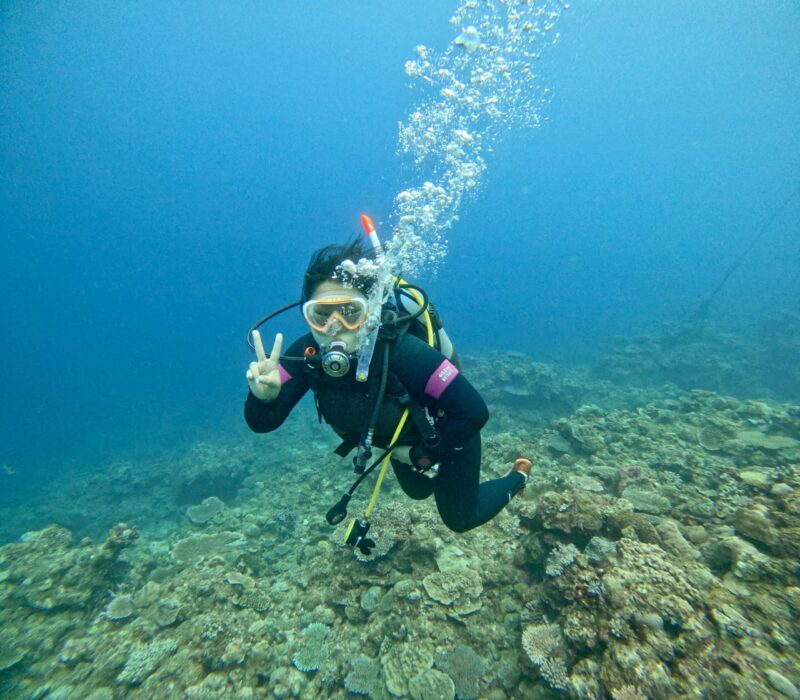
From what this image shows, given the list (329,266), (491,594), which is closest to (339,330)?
(329,266)

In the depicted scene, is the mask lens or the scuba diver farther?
the mask lens

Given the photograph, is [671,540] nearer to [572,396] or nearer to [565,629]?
[565,629]

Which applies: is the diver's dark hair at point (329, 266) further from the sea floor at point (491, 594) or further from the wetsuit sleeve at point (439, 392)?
the sea floor at point (491, 594)

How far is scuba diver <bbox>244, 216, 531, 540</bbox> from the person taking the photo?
3.07 m

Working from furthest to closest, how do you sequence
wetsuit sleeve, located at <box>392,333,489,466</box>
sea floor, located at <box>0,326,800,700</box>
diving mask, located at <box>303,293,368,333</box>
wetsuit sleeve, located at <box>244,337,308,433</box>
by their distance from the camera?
wetsuit sleeve, located at <box>244,337,308,433</box> < diving mask, located at <box>303,293,368,333</box> < wetsuit sleeve, located at <box>392,333,489,466</box> < sea floor, located at <box>0,326,800,700</box>

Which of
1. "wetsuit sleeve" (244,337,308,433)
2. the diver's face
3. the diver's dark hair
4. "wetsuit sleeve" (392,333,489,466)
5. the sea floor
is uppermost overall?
the diver's dark hair

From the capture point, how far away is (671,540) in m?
3.97

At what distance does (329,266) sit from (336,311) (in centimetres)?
56

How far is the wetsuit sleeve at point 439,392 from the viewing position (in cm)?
305

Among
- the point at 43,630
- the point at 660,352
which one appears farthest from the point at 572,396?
the point at 43,630

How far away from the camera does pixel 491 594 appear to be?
14.7ft

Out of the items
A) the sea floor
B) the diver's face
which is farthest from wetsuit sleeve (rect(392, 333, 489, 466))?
Result: the sea floor

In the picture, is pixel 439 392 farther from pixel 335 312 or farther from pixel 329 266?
pixel 329 266

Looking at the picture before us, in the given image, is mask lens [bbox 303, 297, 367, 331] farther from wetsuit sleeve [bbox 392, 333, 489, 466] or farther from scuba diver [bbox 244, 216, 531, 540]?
wetsuit sleeve [bbox 392, 333, 489, 466]
